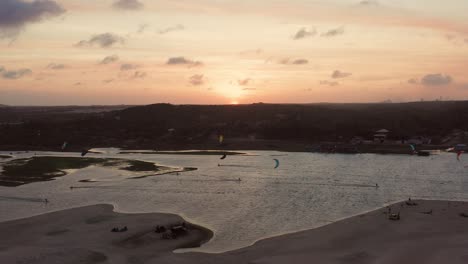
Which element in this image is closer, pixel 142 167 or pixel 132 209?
pixel 132 209

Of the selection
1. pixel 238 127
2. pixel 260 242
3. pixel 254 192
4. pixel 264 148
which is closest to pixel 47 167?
pixel 254 192

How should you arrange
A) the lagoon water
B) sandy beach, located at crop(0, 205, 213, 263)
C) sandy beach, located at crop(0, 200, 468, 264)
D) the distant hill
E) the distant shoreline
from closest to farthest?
sandy beach, located at crop(0, 200, 468, 264)
sandy beach, located at crop(0, 205, 213, 263)
the lagoon water
the distant shoreline
the distant hill

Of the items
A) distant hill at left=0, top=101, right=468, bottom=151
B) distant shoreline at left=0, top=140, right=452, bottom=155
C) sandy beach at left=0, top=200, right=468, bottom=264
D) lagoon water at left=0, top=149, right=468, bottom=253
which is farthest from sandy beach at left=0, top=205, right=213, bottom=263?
distant hill at left=0, top=101, right=468, bottom=151

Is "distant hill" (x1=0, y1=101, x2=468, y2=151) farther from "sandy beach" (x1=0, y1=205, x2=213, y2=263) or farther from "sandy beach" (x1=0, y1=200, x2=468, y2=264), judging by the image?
"sandy beach" (x1=0, y1=200, x2=468, y2=264)

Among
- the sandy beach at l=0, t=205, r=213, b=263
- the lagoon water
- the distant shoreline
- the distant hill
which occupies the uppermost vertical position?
the distant hill

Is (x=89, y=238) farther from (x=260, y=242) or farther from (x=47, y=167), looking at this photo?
(x=47, y=167)

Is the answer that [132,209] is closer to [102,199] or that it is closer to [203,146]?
[102,199]

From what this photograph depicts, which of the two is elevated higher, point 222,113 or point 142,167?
point 222,113

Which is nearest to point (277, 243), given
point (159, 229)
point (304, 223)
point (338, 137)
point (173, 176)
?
point (304, 223)
